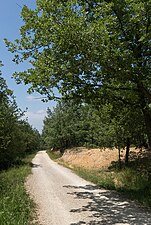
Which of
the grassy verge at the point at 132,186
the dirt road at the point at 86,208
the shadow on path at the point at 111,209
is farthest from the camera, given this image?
the grassy verge at the point at 132,186

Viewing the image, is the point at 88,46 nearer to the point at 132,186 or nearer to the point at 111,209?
the point at 111,209

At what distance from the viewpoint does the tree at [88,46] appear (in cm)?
984

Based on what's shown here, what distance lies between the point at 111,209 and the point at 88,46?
5988mm

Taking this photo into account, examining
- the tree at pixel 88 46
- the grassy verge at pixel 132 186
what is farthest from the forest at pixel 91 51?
the grassy verge at pixel 132 186

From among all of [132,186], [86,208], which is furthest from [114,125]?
[86,208]

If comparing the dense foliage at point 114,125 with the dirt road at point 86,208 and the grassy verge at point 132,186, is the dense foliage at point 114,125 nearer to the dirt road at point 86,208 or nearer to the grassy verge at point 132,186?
the grassy verge at point 132,186

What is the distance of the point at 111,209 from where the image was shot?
10906 millimetres

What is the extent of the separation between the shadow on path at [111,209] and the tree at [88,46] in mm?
3362

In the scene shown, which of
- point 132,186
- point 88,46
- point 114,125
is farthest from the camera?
point 114,125

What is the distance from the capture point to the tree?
984cm

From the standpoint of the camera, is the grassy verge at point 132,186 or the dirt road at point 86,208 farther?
the grassy verge at point 132,186

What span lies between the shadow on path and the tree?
11.0 feet

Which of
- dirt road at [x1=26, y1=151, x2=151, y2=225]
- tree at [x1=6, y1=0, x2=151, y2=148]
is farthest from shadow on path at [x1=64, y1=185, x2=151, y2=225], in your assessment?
tree at [x1=6, y1=0, x2=151, y2=148]

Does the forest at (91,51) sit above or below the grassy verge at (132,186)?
above
